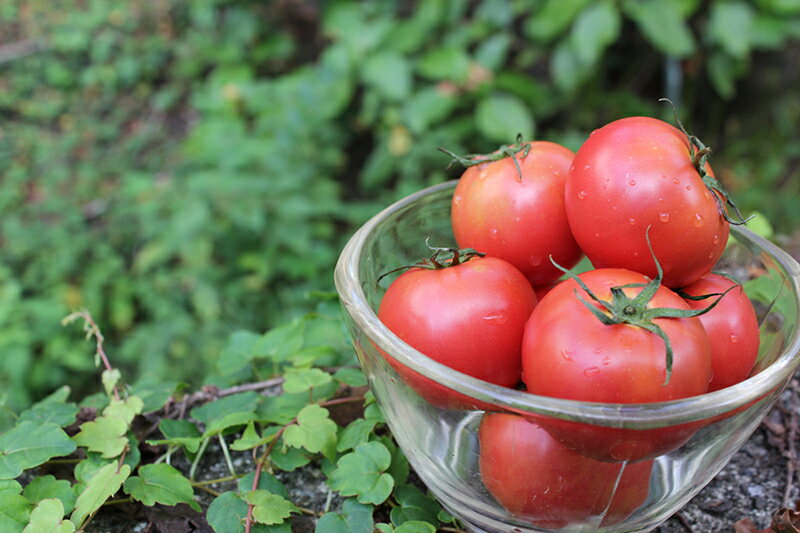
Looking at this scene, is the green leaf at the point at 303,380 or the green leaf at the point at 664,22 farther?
the green leaf at the point at 664,22

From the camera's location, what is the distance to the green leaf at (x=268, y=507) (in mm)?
872

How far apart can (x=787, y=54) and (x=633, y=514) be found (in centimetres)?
314

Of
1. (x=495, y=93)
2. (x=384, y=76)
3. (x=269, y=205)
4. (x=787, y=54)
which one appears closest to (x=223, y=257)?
(x=269, y=205)

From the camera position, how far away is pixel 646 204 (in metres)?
0.80

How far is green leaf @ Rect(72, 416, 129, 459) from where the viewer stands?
0.97 meters

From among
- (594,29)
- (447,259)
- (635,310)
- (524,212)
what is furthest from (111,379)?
(594,29)

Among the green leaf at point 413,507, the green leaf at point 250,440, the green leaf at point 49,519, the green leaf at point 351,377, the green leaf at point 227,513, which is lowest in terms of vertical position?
the green leaf at point 413,507

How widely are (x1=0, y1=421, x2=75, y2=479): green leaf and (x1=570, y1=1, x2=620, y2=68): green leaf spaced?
2.32 metres

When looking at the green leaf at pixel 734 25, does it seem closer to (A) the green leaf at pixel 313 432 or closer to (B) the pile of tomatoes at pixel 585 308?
(B) the pile of tomatoes at pixel 585 308

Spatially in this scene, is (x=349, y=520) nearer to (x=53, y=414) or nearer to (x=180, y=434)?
(x=180, y=434)

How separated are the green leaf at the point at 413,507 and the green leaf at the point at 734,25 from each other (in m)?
2.43

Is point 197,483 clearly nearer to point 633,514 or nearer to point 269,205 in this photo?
point 633,514

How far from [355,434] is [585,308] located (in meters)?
0.44

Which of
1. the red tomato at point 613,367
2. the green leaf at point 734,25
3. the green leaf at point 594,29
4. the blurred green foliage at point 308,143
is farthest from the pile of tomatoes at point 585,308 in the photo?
the green leaf at point 734,25
